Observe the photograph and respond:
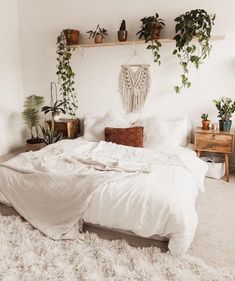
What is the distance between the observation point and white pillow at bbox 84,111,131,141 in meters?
3.68

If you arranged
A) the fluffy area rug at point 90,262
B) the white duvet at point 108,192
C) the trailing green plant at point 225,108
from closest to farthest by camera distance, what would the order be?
the fluffy area rug at point 90,262 → the white duvet at point 108,192 → the trailing green plant at point 225,108

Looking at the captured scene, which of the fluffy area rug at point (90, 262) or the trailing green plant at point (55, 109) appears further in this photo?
the trailing green plant at point (55, 109)

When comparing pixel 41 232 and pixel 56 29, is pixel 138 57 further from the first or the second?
pixel 41 232

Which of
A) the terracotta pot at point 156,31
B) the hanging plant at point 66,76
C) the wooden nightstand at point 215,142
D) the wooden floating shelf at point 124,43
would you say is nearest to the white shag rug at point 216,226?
the wooden nightstand at point 215,142

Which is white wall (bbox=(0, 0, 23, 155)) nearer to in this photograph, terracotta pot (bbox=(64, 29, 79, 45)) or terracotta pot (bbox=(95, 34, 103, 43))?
terracotta pot (bbox=(64, 29, 79, 45))

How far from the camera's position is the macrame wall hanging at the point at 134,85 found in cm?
388

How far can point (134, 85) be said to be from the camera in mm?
3945

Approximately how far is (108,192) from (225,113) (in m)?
2.07

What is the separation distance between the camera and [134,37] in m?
3.81

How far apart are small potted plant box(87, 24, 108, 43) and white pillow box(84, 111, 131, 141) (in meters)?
1.08

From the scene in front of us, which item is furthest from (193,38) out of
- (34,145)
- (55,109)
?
(34,145)

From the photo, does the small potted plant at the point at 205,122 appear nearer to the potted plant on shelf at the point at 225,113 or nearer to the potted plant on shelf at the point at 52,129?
the potted plant on shelf at the point at 225,113

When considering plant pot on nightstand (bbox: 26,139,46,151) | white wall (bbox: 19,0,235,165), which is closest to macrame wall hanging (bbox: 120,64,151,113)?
white wall (bbox: 19,0,235,165)

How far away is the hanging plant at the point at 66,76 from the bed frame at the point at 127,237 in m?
2.47
